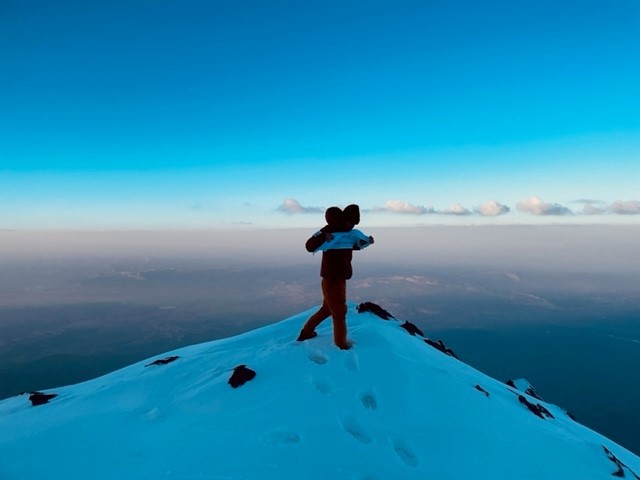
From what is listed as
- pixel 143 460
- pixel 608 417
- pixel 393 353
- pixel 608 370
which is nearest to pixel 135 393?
pixel 143 460

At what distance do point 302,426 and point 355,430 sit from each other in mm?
853

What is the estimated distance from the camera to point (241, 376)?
704 centimetres

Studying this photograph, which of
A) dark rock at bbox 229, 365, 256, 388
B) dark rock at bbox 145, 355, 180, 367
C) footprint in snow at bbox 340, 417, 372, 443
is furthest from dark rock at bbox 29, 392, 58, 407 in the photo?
footprint in snow at bbox 340, 417, 372, 443

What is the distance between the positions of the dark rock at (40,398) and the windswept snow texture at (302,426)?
19cm

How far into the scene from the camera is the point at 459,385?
24.9 feet

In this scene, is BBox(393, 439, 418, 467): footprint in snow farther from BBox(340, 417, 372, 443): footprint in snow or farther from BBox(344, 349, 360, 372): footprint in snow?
BBox(344, 349, 360, 372): footprint in snow

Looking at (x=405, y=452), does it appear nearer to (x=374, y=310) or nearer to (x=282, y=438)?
(x=282, y=438)

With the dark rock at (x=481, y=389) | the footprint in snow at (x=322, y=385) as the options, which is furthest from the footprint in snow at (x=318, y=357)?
the dark rock at (x=481, y=389)

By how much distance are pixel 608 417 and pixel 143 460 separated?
121846 mm

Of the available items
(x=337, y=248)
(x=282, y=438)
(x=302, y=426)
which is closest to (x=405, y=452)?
(x=302, y=426)

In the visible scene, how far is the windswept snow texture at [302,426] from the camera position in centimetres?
484

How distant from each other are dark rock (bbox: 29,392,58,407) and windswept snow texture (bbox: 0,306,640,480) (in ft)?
0.61

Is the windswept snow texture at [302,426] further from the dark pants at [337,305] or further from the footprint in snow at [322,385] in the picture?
the dark pants at [337,305]

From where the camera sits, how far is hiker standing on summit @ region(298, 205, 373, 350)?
8.30 meters
